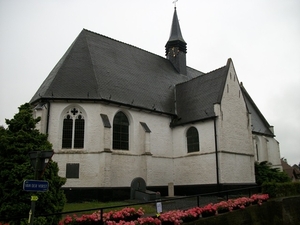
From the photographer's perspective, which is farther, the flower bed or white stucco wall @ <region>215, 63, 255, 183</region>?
white stucco wall @ <region>215, 63, 255, 183</region>

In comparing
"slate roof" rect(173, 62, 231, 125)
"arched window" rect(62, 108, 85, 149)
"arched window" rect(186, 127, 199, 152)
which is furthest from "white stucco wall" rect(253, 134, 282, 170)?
"arched window" rect(62, 108, 85, 149)

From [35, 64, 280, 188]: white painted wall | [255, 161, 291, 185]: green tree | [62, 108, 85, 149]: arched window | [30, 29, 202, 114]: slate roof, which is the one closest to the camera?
[35, 64, 280, 188]: white painted wall

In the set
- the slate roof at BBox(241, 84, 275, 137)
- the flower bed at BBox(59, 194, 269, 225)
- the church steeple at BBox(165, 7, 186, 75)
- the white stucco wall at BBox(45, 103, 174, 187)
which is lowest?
the flower bed at BBox(59, 194, 269, 225)

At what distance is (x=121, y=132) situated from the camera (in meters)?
19.8

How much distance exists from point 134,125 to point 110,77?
3.98 meters

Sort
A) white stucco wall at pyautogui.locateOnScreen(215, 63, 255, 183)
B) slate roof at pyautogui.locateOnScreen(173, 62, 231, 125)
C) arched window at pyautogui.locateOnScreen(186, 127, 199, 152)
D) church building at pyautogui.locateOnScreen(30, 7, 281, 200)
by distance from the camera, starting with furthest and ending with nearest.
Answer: arched window at pyautogui.locateOnScreen(186, 127, 199, 152)
slate roof at pyautogui.locateOnScreen(173, 62, 231, 125)
white stucco wall at pyautogui.locateOnScreen(215, 63, 255, 183)
church building at pyautogui.locateOnScreen(30, 7, 281, 200)

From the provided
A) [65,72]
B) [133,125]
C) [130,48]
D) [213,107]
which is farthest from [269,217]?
[130,48]

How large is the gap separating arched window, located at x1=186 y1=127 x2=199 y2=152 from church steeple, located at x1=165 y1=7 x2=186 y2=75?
8700mm

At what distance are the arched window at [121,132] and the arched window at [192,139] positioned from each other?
16.1 feet

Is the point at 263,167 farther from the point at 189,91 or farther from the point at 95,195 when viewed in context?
the point at 95,195

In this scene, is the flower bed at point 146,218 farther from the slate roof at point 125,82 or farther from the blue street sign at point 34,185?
the slate roof at point 125,82

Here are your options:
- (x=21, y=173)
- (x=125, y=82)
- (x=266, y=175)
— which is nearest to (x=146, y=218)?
(x=21, y=173)

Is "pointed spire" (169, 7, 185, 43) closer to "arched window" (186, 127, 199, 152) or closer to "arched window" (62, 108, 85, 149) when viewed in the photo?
"arched window" (186, 127, 199, 152)

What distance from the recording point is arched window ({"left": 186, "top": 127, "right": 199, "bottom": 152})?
21250 mm
